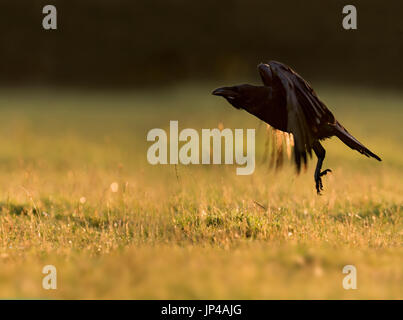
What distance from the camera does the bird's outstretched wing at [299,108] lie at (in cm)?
729

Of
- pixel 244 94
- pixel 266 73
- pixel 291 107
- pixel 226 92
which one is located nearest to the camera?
pixel 291 107

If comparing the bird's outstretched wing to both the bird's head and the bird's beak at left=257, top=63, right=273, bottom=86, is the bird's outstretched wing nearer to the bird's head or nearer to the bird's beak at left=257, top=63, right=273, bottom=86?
the bird's beak at left=257, top=63, right=273, bottom=86

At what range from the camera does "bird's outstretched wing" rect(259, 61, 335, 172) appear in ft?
23.9

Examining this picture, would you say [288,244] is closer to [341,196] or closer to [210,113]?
[341,196]

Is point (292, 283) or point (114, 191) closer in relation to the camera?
point (292, 283)

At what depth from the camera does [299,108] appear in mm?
7410

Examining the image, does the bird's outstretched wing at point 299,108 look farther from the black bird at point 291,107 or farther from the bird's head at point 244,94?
the bird's head at point 244,94

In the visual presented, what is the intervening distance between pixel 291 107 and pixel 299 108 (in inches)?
6.7

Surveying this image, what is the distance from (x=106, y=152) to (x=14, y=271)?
11222 millimetres

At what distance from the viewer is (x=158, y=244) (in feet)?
23.5

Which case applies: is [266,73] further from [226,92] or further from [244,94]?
[226,92]

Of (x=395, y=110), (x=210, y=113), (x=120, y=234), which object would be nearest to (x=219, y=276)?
(x=120, y=234)

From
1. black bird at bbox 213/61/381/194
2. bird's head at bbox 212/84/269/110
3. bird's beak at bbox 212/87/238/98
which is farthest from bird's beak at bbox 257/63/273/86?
bird's beak at bbox 212/87/238/98

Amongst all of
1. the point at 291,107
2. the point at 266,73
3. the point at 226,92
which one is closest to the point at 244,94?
the point at 226,92
